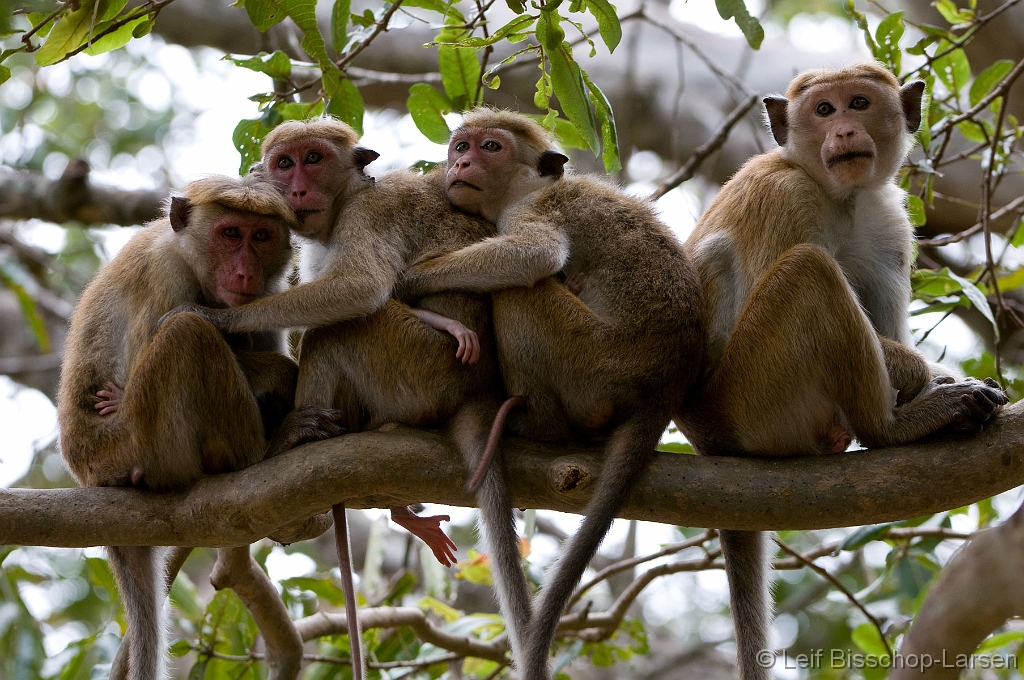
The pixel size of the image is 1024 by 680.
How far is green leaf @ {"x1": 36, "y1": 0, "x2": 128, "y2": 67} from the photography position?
409cm

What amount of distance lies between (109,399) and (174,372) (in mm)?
558

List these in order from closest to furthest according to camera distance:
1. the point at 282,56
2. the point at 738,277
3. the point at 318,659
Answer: the point at 738,277
the point at 282,56
the point at 318,659

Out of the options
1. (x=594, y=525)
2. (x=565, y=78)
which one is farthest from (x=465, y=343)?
(x=565, y=78)

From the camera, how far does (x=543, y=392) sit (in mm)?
4574

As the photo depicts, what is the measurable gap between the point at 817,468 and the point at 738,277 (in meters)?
1.11

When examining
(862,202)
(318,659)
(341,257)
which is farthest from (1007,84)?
(318,659)

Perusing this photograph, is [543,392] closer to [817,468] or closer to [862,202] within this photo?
[817,468]

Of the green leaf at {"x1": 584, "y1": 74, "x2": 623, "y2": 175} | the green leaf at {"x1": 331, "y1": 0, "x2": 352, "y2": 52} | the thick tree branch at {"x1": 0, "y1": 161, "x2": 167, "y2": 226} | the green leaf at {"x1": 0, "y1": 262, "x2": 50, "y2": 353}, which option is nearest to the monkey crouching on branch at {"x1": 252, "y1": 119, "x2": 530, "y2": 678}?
the green leaf at {"x1": 584, "y1": 74, "x2": 623, "y2": 175}

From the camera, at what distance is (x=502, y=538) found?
13.6 feet

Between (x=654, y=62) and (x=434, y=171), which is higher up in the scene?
(x=654, y=62)

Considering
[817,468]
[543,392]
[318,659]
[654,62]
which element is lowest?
[318,659]

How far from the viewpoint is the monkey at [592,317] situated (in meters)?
4.49

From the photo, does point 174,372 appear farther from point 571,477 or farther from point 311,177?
point 571,477

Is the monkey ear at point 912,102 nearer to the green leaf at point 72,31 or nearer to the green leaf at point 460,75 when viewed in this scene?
the green leaf at point 460,75
